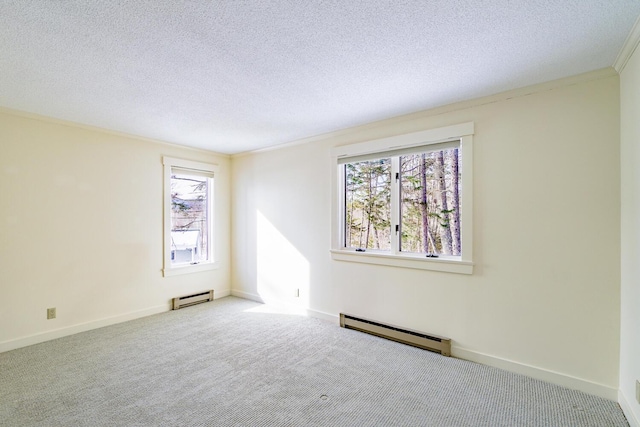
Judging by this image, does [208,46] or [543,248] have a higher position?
[208,46]

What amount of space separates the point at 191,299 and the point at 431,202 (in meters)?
3.60

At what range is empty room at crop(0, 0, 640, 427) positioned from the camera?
1.86 m

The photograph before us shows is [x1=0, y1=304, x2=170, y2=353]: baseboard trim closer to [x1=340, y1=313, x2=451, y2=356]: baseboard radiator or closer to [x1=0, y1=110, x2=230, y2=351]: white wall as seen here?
[x1=0, y1=110, x2=230, y2=351]: white wall

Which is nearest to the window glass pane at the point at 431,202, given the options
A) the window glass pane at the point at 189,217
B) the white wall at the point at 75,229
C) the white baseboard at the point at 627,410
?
the white baseboard at the point at 627,410

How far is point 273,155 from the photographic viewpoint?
14.8 feet

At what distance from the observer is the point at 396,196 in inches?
132

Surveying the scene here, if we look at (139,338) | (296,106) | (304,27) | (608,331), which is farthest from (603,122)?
(139,338)

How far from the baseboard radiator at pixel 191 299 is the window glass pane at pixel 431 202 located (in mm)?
3110

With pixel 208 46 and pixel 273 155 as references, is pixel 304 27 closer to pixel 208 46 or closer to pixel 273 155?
pixel 208 46

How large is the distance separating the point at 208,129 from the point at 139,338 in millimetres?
2457

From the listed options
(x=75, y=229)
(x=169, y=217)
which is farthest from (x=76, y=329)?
(x=169, y=217)

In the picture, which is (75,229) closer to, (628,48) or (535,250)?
(535,250)

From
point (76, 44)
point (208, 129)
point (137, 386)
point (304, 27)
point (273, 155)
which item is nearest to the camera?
point (304, 27)

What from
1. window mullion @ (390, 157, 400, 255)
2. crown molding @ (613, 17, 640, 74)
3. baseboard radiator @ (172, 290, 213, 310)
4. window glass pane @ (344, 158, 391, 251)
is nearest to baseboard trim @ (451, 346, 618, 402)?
window mullion @ (390, 157, 400, 255)
